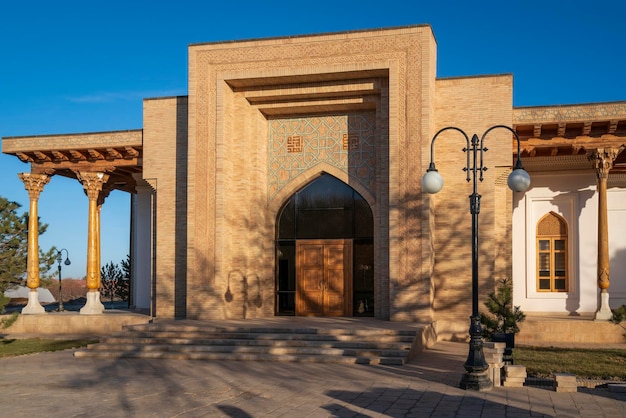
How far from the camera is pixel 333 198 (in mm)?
19141

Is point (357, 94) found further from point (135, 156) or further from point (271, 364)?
point (271, 364)

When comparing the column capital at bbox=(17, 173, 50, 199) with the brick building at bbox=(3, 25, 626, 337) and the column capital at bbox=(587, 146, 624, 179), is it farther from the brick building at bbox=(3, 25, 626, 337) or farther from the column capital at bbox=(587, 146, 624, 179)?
the column capital at bbox=(587, 146, 624, 179)

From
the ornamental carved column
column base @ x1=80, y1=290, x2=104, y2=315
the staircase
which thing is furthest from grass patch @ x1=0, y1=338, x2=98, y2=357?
the ornamental carved column

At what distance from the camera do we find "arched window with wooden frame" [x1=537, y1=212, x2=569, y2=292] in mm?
19812

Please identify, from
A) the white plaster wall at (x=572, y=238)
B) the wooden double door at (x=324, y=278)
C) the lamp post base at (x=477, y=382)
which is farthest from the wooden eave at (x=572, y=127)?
the lamp post base at (x=477, y=382)

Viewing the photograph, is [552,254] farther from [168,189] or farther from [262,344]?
[168,189]

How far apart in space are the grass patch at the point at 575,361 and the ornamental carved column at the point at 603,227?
86.6 inches

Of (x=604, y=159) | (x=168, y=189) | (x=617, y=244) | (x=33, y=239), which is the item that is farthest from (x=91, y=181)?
(x=617, y=244)

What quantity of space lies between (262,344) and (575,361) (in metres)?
5.98

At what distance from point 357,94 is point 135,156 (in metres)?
6.59

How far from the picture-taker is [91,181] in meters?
20.7

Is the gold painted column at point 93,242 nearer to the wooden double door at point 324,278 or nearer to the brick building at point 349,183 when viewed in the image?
the brick building at point 349,183

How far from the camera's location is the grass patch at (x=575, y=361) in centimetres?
1166

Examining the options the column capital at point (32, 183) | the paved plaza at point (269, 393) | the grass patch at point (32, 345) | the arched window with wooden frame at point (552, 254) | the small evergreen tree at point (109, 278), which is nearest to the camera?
the paved plaza at point (269, 393)
